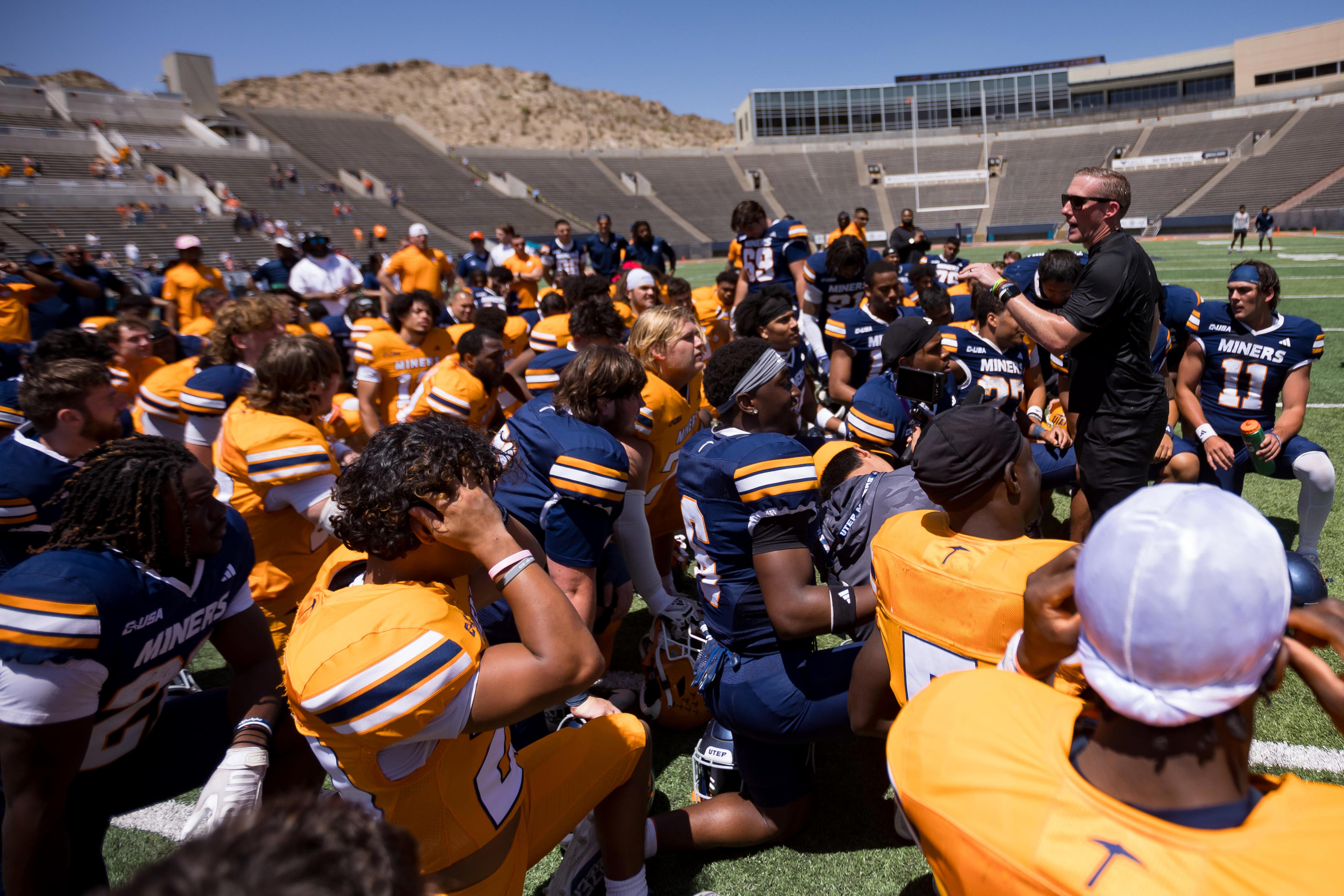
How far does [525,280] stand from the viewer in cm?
1253

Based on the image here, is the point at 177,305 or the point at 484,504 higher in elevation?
the point at 177,305

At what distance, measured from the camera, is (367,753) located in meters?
1.88

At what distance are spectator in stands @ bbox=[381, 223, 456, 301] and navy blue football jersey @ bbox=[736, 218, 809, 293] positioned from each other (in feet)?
15.4

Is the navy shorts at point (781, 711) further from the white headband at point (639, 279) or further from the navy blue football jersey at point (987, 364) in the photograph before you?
the white headband at point (639, 279)

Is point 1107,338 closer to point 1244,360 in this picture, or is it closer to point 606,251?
point 1244,360

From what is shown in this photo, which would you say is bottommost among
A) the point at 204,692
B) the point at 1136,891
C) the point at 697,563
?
the point at 204,692

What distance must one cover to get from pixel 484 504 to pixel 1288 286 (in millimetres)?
19619

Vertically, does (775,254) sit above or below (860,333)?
above

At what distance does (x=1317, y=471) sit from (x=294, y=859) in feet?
19.5

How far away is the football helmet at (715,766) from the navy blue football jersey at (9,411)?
4.38 metres

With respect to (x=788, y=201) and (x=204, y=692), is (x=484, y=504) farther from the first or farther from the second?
(x=788, y=201)

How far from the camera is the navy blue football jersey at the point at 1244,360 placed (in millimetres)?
5246

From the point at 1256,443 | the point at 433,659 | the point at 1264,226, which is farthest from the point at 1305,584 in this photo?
the point at 1264,226

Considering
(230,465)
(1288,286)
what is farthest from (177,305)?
(1288,286)
